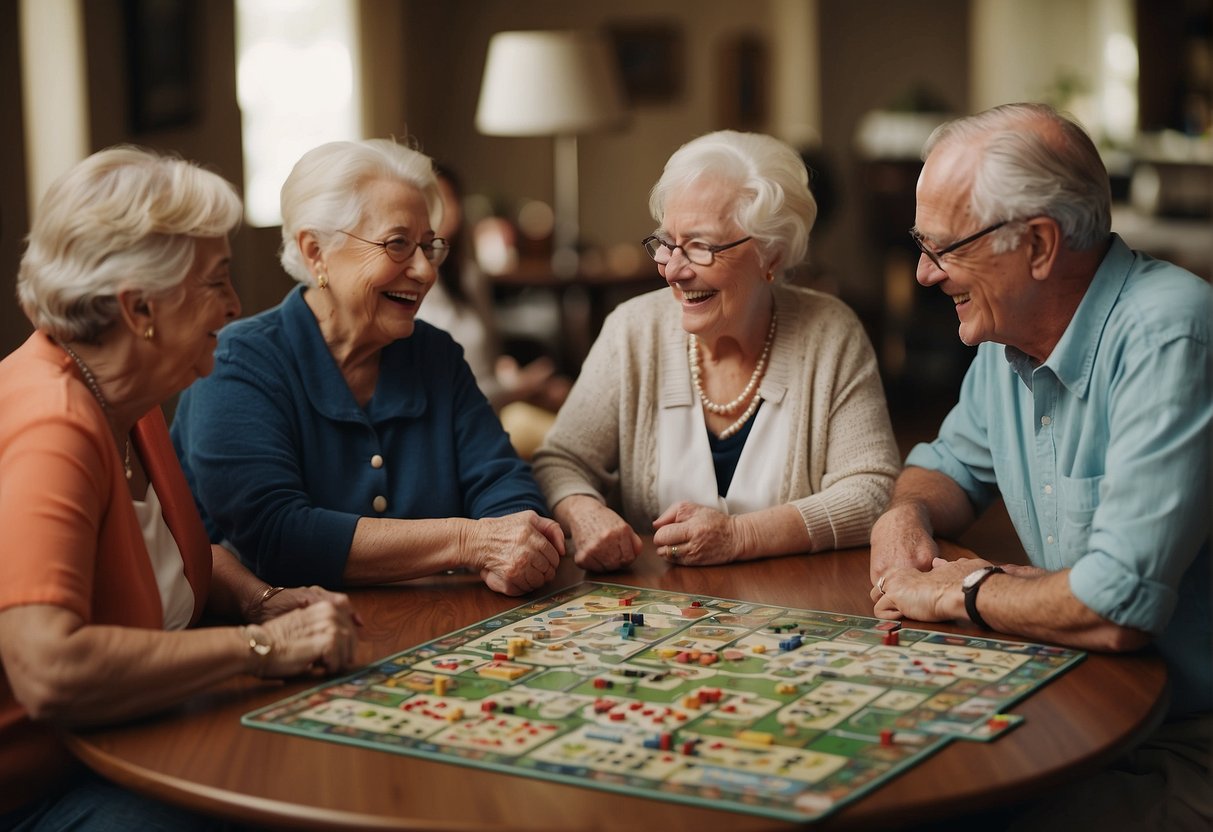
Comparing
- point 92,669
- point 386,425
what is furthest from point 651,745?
point 386,425

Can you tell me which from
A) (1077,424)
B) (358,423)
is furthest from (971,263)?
(358,423)

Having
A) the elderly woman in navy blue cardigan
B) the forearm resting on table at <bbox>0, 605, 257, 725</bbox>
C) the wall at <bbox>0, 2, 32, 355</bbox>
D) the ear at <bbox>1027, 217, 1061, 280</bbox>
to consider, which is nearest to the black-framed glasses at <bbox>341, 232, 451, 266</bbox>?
the elderly woman in navy blue cardigan

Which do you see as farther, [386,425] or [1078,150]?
[386,425]

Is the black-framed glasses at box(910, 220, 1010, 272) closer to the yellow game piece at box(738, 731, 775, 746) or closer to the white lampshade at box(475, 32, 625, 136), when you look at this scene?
the yellow game piece at box(738, 731, 775, 746)

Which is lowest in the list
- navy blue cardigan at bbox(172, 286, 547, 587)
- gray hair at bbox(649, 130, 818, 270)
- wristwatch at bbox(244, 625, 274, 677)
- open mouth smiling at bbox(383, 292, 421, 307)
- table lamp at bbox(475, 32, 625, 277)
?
wristwatch at bbox(244, 625, 274, 677)

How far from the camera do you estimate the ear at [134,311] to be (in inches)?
66.1

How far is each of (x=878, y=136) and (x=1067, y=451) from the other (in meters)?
8.48

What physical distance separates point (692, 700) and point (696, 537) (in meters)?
Result: 0.66

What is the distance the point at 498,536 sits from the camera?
210cm

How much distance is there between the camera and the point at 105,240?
166 centimetres

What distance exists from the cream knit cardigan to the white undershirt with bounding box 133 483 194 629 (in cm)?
72

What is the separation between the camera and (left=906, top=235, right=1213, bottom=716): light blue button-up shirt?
5.59ft

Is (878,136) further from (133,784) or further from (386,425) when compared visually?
(133,784)

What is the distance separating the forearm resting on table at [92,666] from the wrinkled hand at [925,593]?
0.93 metres
